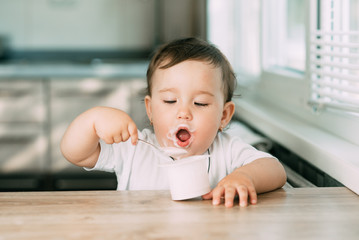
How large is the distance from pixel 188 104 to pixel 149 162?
258 millimetres

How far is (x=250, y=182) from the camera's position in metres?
0.97

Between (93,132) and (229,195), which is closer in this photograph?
(229,195)

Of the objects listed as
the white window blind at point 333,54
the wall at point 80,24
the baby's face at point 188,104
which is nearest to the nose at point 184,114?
the baby's face at point 188,104

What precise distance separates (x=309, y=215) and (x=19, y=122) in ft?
9.26

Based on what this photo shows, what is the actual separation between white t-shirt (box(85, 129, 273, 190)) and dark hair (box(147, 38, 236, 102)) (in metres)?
0.13

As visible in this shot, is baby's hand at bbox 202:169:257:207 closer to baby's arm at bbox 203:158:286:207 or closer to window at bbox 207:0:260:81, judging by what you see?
baby's arm at bbox 203:158:286:207

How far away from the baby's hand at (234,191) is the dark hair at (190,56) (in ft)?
1.11

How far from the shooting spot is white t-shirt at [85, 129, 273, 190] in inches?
50.1

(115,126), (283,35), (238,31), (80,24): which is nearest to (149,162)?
(115,126)

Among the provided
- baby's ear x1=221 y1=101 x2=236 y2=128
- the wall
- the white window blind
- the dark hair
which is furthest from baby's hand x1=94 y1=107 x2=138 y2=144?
the wall

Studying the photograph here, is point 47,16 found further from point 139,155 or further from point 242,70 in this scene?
point 139,155

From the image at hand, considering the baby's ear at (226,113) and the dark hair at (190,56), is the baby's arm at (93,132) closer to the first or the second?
the dark hair at (190,56)

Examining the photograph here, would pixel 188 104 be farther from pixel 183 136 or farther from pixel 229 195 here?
pixel 229 195

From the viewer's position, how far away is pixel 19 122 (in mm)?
3350
